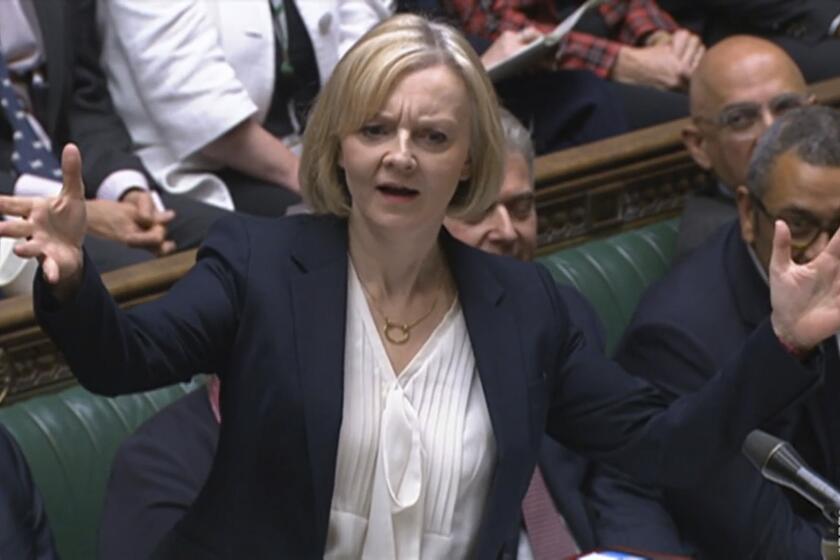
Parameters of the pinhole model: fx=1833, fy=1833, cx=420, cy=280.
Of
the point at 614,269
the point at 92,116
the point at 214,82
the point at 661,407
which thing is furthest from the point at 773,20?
the point at 661,407

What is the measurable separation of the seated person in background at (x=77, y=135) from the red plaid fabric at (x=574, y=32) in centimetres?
69

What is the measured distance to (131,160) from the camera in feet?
8.44

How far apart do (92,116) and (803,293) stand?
1.40 m

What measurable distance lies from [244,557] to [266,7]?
4.28 feet

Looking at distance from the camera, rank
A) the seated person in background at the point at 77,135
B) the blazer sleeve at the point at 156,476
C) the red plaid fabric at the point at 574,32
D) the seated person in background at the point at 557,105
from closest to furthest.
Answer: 1. the blazer sleeve at the point at 156,476
2. the seated person in background at the point at 77,135
3. the seated person in background at the point at 557,105
4. the red plaid fabric at the point at 574,32

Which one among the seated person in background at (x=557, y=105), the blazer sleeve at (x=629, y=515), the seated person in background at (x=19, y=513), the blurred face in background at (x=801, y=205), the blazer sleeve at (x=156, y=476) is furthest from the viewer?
the seated person in background at (x=557, y=105)

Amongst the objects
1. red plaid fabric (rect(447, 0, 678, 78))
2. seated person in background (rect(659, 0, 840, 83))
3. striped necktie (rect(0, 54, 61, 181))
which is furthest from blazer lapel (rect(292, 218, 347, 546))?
seated person in background (rect(659, 0, 840, 83))

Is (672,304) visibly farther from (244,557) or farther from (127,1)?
(127,1)

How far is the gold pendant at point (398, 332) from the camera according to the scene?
1565 millimetres

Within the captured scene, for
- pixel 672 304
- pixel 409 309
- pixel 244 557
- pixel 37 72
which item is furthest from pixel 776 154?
pixel 37 72

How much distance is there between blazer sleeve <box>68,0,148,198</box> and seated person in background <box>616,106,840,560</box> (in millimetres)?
810

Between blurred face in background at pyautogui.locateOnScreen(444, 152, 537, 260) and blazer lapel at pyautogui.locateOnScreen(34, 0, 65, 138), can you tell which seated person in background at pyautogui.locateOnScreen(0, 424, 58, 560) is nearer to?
blurred face in background at pyautogui.locateOnScreen(444, 152, 537, 260)

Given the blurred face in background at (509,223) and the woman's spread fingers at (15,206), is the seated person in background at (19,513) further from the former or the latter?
the blurred face in background at (509,223)

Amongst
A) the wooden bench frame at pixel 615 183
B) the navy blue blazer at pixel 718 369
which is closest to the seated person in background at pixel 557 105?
the wooden bench frame at pixel 615 183
